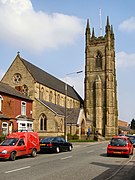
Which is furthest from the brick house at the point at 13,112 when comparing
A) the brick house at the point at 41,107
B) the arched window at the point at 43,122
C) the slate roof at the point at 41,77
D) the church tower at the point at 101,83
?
the church tower at the point at 101,83

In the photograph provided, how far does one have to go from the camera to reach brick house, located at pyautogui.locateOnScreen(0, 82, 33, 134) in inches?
1367

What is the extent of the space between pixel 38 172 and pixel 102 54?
216 ft

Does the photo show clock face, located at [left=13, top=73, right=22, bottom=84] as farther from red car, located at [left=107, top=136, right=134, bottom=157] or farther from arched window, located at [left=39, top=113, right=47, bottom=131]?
red car, located at [left=107, top=136, right=134, bottom=157]

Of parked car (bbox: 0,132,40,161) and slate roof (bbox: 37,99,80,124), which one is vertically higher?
slate roof (bbox: 37,99,80,124)

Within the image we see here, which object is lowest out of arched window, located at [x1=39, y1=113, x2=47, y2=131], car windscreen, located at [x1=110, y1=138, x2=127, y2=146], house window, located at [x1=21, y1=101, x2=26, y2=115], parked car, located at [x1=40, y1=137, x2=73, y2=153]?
parked car, located at [x1=40, y1=137, x2=73, y2=153]

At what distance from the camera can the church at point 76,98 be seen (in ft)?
153

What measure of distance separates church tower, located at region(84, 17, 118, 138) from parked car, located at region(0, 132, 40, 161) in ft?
155

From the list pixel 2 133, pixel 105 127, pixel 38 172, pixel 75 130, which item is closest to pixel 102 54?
pixel 105 127

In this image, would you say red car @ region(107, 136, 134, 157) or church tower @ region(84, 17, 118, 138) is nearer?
red car @ region(107, 136, 134, 157)

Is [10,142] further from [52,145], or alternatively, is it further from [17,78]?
[17,78]

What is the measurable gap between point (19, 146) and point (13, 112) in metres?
20.0

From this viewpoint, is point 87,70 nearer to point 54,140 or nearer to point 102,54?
point 102,54

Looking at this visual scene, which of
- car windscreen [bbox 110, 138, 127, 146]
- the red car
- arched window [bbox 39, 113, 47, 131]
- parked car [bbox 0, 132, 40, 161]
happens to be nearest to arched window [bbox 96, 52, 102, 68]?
arched window [bbox 39, 113, 47, 131]

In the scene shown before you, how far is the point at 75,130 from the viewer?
49.7 meters
